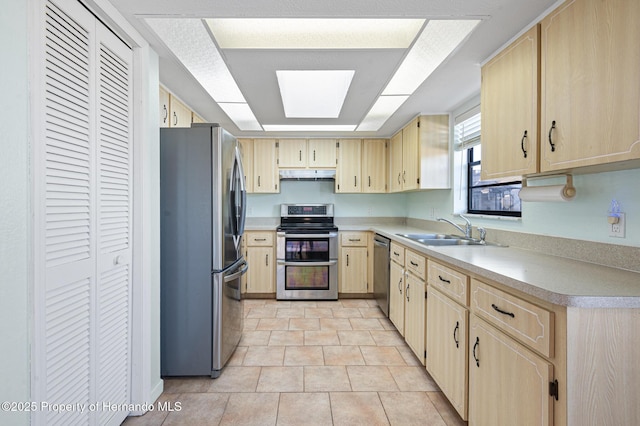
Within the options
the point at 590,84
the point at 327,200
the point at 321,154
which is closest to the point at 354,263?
the point at 327,200

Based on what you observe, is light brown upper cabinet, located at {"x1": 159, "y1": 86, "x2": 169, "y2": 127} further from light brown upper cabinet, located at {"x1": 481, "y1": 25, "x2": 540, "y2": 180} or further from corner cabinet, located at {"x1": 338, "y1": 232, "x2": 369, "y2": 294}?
corner cabinet, located at {"x1": 338, "y1": 232, "x2": 369, "y2": 294}

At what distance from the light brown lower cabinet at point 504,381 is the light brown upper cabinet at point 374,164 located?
306 cm

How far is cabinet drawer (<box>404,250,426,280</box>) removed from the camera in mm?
2371

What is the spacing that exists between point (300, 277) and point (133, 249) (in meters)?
2.57

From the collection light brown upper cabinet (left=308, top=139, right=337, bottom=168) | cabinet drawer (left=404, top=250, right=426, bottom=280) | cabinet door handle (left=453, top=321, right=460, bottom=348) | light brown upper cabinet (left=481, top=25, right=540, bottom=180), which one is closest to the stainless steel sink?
cabinet drawer (left=404, top=250, right=426, bottom=280)

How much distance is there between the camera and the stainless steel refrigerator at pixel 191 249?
7.55 ft

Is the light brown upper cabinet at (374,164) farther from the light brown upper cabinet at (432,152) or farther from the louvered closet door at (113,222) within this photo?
the louvered closet door at (113,222)

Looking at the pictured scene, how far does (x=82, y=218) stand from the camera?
1.47 metres

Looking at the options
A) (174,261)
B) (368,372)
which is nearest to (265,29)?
(174,261)

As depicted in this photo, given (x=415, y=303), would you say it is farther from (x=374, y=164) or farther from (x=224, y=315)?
(x=374, y=164)

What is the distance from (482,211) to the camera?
113 inches

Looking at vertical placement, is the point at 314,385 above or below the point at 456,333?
below

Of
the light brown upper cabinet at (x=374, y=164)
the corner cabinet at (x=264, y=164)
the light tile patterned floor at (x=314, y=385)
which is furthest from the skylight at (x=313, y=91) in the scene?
the light tile patterned floor at (x=314, y=385)

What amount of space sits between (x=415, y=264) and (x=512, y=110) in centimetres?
128
